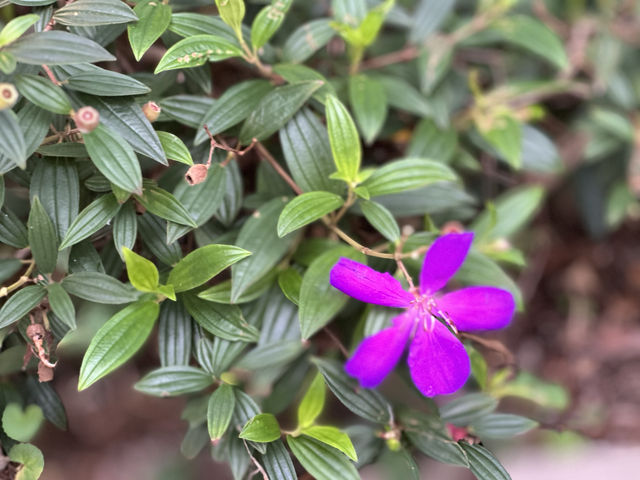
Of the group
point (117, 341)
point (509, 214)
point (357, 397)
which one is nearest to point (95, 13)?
point (117, 341)

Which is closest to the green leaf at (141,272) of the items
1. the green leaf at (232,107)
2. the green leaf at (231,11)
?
the green leaf at (232,107)

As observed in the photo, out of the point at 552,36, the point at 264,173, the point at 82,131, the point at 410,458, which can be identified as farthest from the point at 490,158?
the point at 82,131

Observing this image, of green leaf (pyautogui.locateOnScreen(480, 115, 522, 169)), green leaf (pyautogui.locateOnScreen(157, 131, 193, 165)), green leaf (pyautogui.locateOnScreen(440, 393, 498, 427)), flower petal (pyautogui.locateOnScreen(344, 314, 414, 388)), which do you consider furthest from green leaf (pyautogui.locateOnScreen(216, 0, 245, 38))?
green leaf (pyautogui.locateOnScreen(440, 393, 498, 427))

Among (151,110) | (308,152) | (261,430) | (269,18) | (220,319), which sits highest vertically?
(269,18)

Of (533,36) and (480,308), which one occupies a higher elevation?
(533,36)

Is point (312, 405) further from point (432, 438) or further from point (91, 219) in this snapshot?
point (91, 219)

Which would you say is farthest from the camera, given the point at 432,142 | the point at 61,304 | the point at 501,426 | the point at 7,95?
the point at 432,142

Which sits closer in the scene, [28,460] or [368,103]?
[28,460]

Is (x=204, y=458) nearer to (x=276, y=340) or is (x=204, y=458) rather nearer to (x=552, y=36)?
(x=276, y=340)
